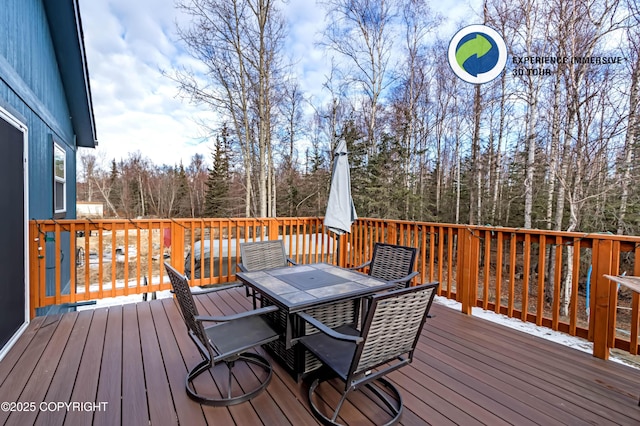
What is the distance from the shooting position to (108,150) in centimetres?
2245

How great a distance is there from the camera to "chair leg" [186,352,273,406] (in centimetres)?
193

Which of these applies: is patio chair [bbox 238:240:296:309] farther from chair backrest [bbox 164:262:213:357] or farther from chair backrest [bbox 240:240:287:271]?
chair backrest [bbox 164:262:213:357]

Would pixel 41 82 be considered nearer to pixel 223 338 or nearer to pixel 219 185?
pixel 223 338

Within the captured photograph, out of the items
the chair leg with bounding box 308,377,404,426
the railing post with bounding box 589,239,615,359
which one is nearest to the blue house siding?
the chair leg with bounding box 308,377,404,426

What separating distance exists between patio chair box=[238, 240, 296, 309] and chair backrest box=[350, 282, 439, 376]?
180 cm

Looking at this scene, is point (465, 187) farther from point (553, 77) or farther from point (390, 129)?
point (553, 77)

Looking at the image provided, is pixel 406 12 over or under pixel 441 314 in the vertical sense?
over

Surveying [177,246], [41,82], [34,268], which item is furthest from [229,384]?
[41,82]

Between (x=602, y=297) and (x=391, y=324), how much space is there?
219 cm

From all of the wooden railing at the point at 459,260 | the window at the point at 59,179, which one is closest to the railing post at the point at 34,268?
the wooden railing at the point at 459,260

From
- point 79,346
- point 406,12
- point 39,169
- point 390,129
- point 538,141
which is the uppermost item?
→ point 406,12

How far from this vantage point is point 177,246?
395cm

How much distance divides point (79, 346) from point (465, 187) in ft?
47.6

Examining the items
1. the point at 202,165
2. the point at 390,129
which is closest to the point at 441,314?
the point at 390,129
